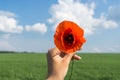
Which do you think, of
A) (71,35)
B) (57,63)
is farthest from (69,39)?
(57,63)

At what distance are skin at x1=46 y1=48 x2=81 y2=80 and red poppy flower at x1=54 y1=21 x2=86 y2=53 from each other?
31mm

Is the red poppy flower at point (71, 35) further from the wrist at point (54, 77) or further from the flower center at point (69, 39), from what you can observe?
the wrist at point (54, 77)

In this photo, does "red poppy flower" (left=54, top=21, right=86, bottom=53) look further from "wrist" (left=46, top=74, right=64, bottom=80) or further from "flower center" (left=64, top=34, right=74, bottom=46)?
"wrist" (left=46, top=74, right=64, bottom=80)

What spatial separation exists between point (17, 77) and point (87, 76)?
4.17 metres

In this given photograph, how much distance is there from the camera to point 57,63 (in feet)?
5.73

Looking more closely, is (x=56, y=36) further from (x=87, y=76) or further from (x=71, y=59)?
(x=87, y=76)

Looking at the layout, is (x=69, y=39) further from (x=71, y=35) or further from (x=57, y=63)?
(x=57, y=63)

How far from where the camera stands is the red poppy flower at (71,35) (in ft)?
5.71

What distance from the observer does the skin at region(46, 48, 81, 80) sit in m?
1.73

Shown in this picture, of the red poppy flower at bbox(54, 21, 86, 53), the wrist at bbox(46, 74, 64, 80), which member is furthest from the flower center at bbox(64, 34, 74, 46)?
the wrist at bbox(46, 74, 64, 80)

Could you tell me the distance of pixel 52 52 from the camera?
179cm

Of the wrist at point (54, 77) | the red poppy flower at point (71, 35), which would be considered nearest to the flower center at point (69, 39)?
the red poppy flower at point (71, 35)

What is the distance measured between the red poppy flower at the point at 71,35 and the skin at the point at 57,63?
0.03 metres

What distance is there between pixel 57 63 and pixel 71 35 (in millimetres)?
158
